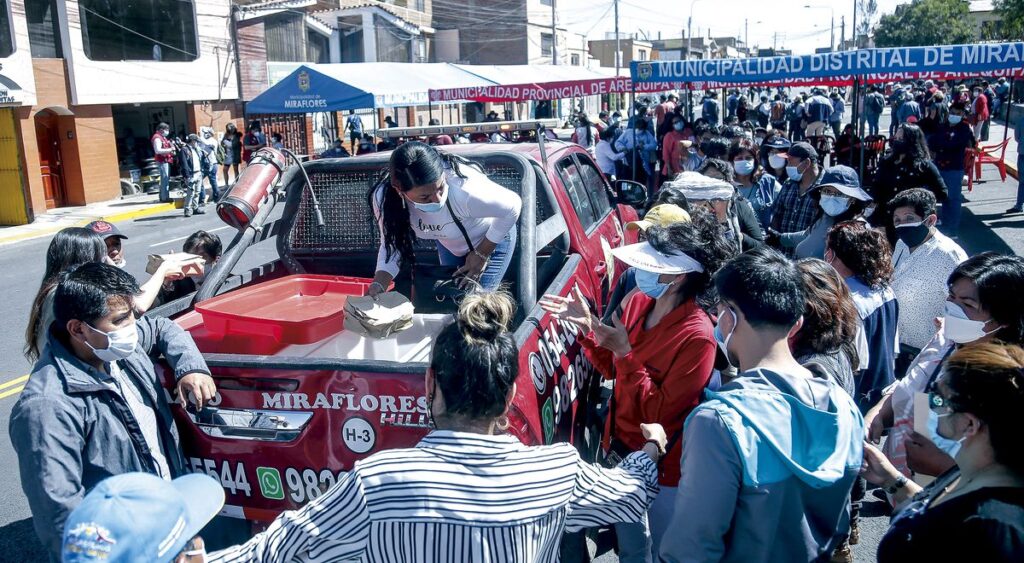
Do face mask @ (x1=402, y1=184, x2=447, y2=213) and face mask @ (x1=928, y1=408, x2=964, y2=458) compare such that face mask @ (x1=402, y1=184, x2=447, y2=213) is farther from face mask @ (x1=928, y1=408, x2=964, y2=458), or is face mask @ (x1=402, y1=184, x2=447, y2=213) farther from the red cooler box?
face mask @ (x1=928, y1=408, x2=964, y2=458)

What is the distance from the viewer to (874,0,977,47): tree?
2579 inches

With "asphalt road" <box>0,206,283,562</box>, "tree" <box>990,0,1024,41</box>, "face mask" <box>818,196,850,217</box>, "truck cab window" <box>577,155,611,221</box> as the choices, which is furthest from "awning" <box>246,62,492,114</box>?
"tree" <box>990,0,1024,41</box>

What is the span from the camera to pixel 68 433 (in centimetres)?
255

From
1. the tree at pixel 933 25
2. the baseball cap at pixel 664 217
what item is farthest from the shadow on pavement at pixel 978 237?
the tree at pixel 933 25

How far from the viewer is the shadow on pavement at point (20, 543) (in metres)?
A: 4.09

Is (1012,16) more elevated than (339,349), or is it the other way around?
(1012,16)

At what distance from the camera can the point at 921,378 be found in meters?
3.04

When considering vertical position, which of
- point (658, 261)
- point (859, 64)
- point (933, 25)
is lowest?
point (658, 261)

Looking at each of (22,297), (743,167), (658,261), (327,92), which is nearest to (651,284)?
(658,261)

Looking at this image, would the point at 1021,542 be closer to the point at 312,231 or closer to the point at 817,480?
the point at 817,480

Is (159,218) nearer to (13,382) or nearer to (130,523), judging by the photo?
(13,382)

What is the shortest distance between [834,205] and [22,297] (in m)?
9.61

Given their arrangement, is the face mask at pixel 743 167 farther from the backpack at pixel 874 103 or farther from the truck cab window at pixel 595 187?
the backpack at pixel 874 103

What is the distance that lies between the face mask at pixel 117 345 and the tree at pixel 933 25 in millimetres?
71908
